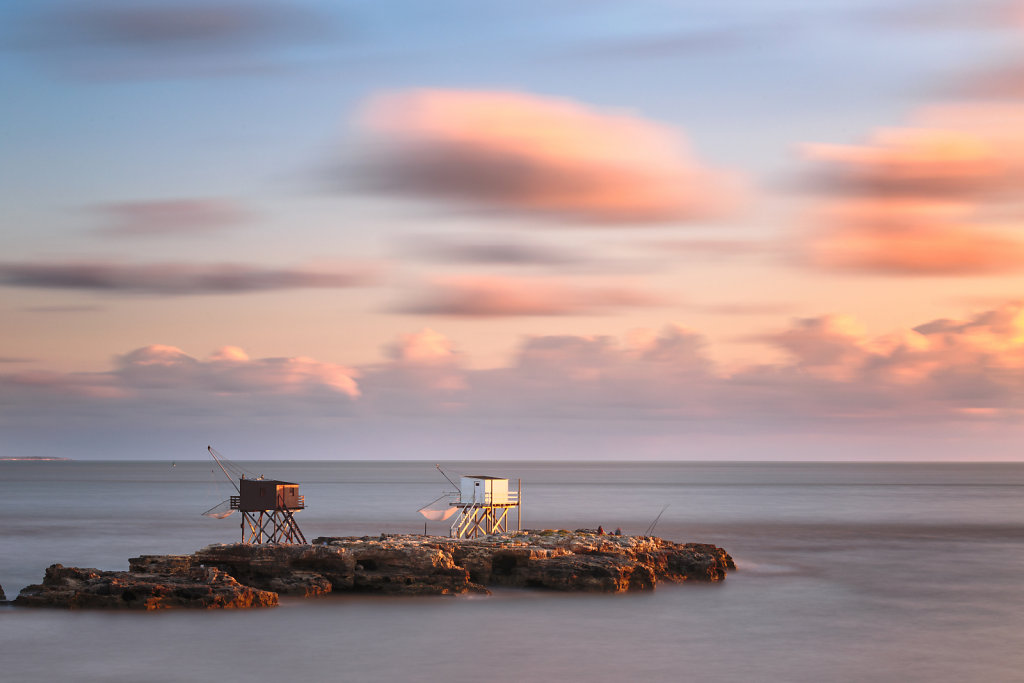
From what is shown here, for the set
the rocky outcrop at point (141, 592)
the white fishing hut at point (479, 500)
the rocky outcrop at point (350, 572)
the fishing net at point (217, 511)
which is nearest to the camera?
the rocky outcrop at point (141, 592)

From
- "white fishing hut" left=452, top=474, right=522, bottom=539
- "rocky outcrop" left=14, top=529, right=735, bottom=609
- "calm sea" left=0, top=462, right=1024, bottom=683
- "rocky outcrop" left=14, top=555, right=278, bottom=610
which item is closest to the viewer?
"calm sea" left=0, top=462, right=1024, bottom=683

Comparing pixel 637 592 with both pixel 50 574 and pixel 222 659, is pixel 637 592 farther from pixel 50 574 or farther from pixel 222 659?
pixel 50 574

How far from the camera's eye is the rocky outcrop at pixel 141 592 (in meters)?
53.1

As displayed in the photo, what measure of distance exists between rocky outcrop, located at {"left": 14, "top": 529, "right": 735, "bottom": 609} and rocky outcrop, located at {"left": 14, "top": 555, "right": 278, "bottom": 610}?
50 millimetres

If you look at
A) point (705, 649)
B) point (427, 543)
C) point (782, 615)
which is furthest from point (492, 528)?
point (705, 649)

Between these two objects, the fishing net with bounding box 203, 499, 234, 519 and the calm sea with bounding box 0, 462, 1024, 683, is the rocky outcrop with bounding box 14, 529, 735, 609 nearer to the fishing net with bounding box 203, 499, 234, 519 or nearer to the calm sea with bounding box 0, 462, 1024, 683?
the calm sea with bounding box 0, 462, 1024, 683

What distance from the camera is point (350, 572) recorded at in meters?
59.2

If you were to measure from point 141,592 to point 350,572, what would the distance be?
36.5 feet

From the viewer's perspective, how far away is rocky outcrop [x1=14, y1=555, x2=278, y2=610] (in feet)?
174

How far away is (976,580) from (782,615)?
2393cm

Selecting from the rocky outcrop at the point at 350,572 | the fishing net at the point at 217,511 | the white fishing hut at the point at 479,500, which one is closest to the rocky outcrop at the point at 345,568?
the rocky outcrop at the point at 350,572

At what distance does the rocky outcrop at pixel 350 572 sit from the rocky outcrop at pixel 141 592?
50 mm

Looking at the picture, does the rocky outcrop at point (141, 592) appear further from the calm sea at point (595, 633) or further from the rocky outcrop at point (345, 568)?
the rocky outcrop at point (345, 568)

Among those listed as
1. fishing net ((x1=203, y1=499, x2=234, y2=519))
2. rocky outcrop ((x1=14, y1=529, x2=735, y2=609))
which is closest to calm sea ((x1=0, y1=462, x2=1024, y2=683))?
rocky outcrop ((x1=14, y1=529, x2=735, y2=609))
